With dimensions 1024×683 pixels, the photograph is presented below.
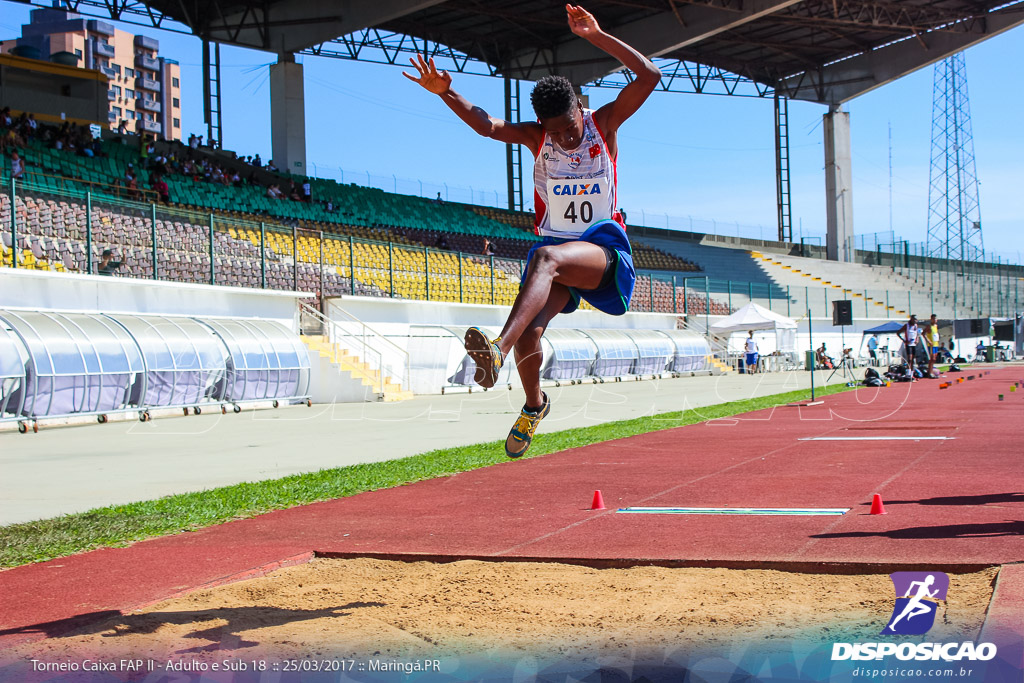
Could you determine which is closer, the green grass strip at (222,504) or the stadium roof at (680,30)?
the green grass strip at (222,504)

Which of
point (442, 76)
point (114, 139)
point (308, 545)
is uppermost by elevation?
point (114, 139)

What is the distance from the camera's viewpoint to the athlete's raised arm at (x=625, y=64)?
519 centimetres

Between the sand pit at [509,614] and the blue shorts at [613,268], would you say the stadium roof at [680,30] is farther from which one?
the sand pit at [509,614]

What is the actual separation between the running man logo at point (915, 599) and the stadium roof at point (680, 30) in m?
34.0

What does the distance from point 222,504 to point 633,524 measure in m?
4.07

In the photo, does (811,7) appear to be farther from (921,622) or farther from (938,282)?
(921,622)

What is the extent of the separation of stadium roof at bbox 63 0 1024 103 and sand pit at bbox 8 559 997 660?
33.3 m

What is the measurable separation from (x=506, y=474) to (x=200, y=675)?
23.9ft

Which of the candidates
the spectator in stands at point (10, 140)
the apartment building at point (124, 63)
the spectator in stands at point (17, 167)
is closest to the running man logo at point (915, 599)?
the spectator in stands at point (17, 167)

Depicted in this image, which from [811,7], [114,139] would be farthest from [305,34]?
[811,7]

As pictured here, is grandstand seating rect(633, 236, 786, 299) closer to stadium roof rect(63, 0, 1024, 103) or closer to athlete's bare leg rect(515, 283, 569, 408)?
stadium roof rect(63, 0, 1024, 103)

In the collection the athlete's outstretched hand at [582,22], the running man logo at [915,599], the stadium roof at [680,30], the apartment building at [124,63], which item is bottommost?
the running man logo at [915,599]

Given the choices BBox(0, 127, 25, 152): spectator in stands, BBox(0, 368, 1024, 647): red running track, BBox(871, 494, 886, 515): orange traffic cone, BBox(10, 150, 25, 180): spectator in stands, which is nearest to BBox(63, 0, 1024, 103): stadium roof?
BBox(0, 127, 25, 152): spectator in stands

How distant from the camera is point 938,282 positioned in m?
61.2
